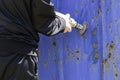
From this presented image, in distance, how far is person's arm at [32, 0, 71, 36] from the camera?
104 inches

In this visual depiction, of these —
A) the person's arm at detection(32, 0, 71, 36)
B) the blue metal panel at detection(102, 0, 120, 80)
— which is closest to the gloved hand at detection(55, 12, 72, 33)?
the person's arm at detection(32, 0, 71, 36)

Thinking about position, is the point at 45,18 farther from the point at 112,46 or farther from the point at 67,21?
the point at 112,46

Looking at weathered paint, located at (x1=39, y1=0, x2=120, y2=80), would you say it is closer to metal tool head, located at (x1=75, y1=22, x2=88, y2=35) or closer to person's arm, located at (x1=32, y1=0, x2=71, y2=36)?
metal tool head, located at (x1=75, y1=22, x2=88, y2=35)

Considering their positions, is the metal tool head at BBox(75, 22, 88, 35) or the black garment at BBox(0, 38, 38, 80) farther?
the metal tool head at BBox(75, 22, 88, 35)

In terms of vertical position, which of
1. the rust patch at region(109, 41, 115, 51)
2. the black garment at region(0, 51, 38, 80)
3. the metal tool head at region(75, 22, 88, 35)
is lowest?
the black garment at region(0, 51, 38, 80)

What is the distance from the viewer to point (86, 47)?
284 cm

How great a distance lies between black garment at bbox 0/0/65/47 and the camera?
266cm

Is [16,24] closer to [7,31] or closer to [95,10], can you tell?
[7,31]

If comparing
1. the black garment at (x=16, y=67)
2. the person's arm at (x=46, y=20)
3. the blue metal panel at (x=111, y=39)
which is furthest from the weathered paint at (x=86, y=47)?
the black garment at (x=16, y=67)

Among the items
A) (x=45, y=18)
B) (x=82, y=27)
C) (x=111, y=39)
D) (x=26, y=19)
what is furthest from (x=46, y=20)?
(x=111, y=39)

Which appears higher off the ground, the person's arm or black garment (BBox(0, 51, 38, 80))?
the person's arm

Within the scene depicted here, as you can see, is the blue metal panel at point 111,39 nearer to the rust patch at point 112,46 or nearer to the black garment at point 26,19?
the rust patch at point 112,46

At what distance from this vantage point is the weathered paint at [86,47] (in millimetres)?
2689

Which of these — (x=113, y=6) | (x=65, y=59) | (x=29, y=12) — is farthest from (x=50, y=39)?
(x=113, y=6)
